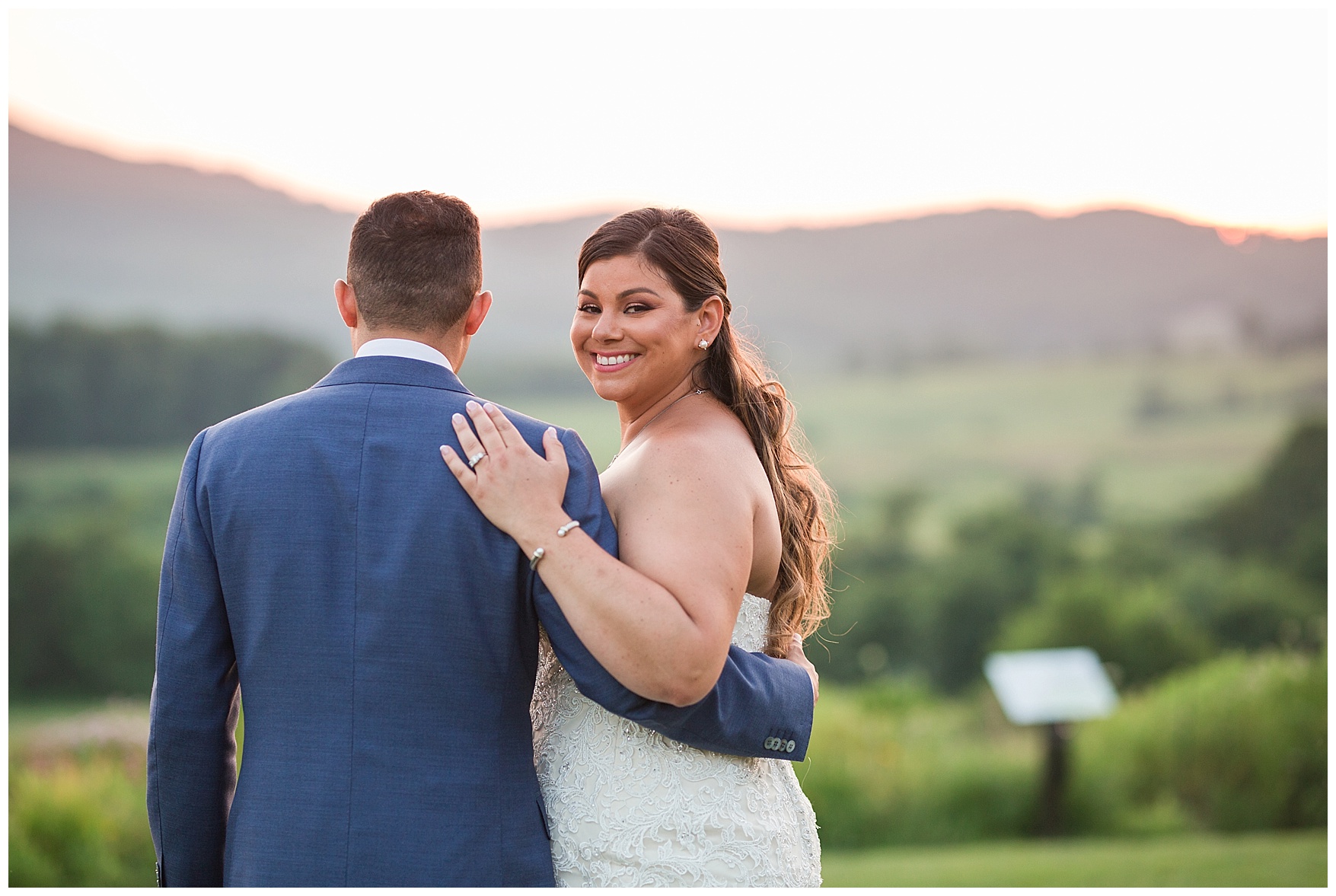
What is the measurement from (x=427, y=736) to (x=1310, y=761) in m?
9.50

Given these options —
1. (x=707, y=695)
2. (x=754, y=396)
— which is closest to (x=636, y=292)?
(x=754, y=396)

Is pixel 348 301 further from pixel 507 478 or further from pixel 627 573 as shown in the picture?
pixel 627 573

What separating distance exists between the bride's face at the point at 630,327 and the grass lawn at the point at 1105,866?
5.50 meters

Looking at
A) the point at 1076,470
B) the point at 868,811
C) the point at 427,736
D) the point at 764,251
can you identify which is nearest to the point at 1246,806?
the point at 868,811

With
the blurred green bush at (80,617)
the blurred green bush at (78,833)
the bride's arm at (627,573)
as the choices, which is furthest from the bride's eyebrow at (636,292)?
the blurred green bush at (80,617)

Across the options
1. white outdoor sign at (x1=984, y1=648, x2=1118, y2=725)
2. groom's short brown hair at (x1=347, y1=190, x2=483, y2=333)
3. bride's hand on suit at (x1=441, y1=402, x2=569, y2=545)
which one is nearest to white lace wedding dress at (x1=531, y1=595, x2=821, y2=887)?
bride's hand on suit at (x1=441, y1=402, x2=569, y2=545)

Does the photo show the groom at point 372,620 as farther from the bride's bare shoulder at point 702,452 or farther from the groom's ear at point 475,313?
the bride's bare shoulder at point 702,452

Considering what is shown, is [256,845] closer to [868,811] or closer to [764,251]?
[868,811]

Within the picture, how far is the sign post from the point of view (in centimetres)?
869

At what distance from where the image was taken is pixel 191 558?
2.13 m

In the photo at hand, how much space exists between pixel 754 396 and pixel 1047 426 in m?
11.2

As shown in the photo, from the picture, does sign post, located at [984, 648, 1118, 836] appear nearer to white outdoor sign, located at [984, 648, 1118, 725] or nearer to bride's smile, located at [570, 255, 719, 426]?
white outdoor sign, located at [984, 648, 1118, 725]

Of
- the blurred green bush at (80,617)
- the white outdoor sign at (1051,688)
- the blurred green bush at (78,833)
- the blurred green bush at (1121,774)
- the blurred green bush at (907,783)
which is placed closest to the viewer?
the blurred green bush at (78,833)

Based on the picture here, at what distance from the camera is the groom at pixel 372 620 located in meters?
2.05
